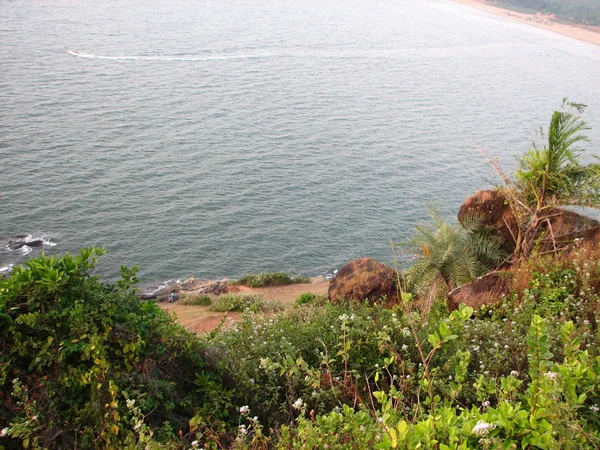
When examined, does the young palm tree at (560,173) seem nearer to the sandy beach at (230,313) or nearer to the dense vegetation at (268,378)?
the dense vegetation at (268,378)

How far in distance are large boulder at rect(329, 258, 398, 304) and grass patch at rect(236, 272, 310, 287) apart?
30.2 feet

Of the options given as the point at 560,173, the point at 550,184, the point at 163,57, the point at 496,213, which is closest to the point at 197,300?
the point at 496,213

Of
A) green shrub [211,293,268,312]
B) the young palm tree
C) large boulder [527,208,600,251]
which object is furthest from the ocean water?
the young palm tree

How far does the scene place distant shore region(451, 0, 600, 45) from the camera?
81.4m

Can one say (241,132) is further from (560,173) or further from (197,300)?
(560,173)

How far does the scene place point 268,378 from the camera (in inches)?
256

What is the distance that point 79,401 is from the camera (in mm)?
5578

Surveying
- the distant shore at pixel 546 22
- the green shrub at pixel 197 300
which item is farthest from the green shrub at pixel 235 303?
the distant shore at pixel 546 22

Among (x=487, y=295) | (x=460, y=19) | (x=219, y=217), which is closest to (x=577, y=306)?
(x=487, y=295)

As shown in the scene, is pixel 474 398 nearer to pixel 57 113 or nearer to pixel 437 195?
pixel 437 195

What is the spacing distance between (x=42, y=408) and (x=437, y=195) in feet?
91.3

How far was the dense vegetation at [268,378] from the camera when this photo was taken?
11.5ft

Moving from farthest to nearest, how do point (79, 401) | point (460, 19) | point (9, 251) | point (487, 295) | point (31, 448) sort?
1. point (460, 19)
2. point (9, 251)
3. point (487, 295)
4. point (79, 401)
5. point (31, 448)

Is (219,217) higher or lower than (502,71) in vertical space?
lower
